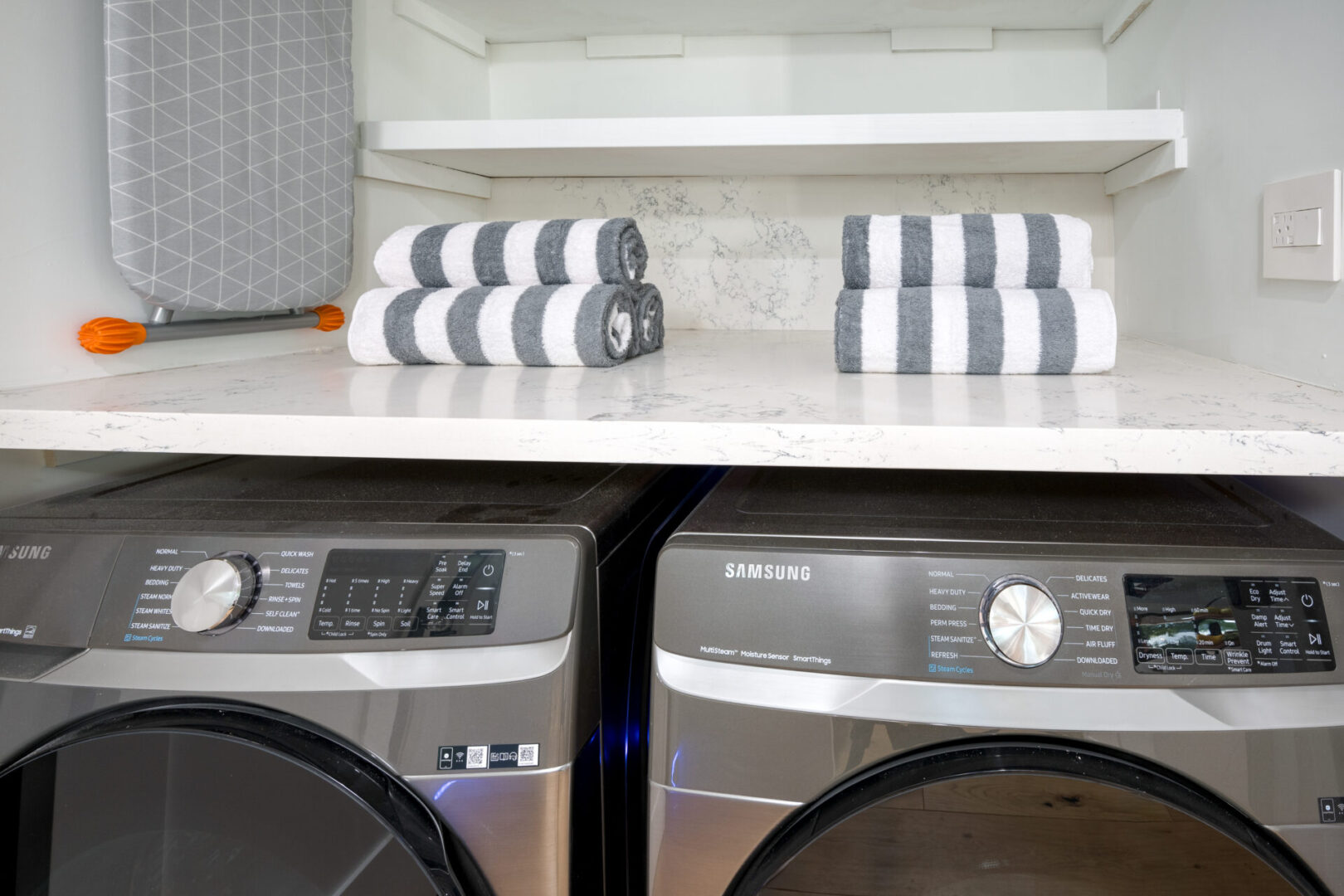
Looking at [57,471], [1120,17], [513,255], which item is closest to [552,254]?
[513,255]

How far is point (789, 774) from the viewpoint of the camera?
0.66 m

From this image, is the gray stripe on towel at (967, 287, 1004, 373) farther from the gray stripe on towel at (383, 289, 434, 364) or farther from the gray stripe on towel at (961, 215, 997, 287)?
the gray stripe on towel at (383, 289, 434, 364)

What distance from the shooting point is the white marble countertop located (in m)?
0.64

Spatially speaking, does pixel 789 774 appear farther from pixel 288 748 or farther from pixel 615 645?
pixel 288 748

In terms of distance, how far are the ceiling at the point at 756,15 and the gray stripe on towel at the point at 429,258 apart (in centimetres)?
50

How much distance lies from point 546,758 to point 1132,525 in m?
0.52

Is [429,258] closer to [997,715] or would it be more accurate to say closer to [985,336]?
[985,336]

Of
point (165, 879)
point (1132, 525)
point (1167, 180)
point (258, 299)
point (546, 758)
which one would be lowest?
point (165, 879)

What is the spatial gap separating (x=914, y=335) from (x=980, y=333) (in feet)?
0.22

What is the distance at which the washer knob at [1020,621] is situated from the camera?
64 centimetres

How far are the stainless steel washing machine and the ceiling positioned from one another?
101 cm

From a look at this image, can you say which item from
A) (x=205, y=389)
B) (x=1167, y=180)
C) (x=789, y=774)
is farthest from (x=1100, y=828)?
(x=1167, y=180)

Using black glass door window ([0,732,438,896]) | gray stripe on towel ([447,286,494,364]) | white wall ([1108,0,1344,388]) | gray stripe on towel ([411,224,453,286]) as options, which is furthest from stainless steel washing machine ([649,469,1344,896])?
gray stripe on towel ([411,224,453,286])

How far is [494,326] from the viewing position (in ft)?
3.41
